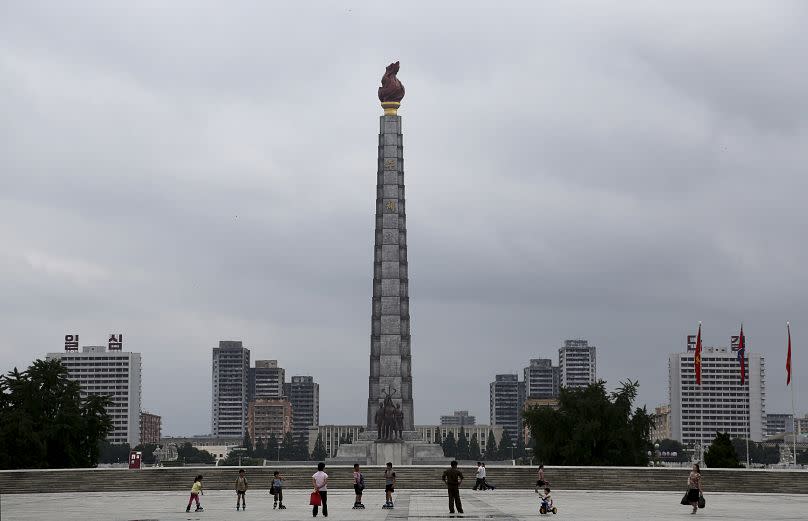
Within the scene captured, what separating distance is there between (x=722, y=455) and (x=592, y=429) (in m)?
9.00

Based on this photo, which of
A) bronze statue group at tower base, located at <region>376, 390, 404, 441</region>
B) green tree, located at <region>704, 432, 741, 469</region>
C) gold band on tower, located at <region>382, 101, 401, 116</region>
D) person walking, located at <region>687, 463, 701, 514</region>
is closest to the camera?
person walking, located at <region>687, 463, 701, 514</region>

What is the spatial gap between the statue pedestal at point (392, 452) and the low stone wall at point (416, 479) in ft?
87.9

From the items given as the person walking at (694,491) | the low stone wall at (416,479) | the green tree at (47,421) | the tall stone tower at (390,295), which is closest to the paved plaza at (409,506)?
the person walking at (694,491)

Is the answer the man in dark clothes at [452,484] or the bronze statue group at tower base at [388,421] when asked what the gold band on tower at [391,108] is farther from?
the man in dark clothes at [452,484]

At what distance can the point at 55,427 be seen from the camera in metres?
67.1

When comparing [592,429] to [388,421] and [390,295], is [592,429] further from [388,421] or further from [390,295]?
[390,295]

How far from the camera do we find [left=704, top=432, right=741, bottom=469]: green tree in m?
60.6

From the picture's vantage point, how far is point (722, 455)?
200 feet

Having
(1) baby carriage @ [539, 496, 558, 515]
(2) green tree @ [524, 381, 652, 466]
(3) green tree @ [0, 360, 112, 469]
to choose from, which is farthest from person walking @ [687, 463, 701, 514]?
(3) green tree @ [0, 360, 112, 469]

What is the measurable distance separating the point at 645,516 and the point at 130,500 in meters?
18.5

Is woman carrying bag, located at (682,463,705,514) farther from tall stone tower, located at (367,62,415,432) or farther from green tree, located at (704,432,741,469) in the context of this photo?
tall stone tower, located at (367,62,415,432)

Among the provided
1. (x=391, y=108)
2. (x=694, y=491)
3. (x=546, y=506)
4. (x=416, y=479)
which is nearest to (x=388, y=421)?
(x=391, y=108)

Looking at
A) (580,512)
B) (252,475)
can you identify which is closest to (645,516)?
(580,512)

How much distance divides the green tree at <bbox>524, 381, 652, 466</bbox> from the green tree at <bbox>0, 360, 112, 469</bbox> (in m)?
24.8
